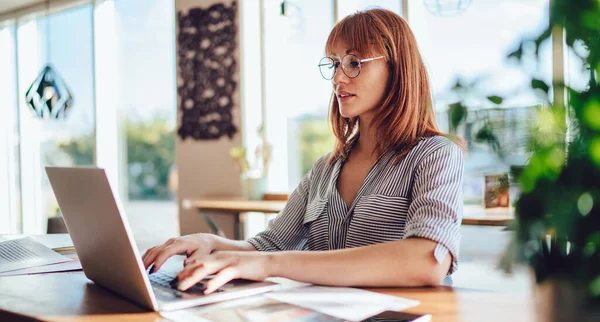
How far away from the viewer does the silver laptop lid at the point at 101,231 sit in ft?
3.23

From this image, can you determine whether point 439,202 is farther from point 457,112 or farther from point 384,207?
point 457,112

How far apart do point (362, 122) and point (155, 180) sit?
4.74 meters

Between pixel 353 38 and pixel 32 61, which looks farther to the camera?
pixel 32 61

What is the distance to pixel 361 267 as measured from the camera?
1.18 metres

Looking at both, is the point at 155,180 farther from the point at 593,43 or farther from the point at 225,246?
the point at 593,43

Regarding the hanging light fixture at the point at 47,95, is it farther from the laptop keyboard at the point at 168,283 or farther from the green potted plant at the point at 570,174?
the green potted plant at the point at 570,174

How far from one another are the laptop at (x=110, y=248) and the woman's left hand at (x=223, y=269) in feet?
0.05

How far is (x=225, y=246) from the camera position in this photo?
153cm

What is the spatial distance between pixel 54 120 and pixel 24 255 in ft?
17.1

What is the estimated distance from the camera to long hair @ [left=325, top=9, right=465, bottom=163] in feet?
5.19

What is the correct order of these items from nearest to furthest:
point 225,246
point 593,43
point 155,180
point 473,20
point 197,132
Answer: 1. point 593,43
2. point 225,246
3. point 473,20
4. point 197,132
5. point 155,180

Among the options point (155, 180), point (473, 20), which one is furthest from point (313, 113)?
point (155, 180)

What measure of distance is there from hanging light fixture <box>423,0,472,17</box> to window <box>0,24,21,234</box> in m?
5.20

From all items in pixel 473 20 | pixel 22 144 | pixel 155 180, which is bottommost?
pixel 155 180
